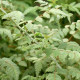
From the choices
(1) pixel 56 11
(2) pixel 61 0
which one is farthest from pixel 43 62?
(2) pixel 61 0

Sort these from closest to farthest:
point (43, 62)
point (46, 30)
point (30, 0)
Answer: point (43, 62)
point (46, 30)
point (30, 0)

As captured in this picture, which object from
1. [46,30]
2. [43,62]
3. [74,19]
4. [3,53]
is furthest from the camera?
[74,19]

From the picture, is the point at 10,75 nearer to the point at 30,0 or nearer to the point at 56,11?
the point at 56,11

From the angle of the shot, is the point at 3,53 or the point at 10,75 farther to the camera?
the point at 3,53

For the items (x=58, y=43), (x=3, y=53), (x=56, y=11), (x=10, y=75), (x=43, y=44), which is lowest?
(x=3, y=53)

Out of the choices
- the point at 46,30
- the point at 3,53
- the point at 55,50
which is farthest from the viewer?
the point at 3,53

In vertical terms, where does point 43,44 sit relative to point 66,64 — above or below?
above

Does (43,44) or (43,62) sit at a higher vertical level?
(43,44)

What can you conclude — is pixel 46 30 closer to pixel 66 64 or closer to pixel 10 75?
pixel 66 64

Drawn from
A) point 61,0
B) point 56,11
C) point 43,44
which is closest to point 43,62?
point 43,44
